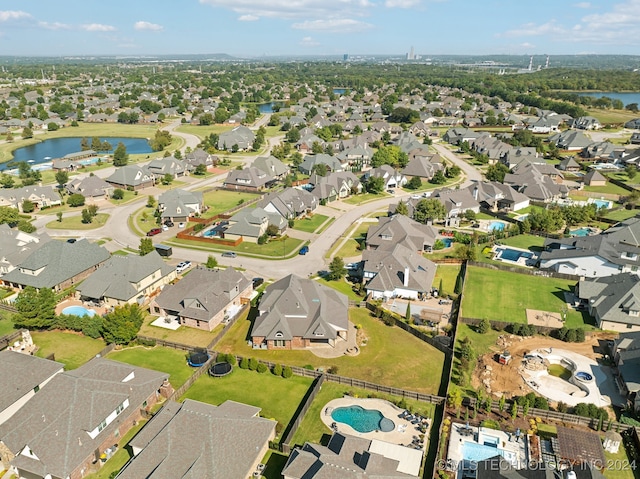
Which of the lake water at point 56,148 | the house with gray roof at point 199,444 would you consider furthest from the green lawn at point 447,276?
the lake water at point 56,148

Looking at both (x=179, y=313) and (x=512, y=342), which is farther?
(x=179, y=313)

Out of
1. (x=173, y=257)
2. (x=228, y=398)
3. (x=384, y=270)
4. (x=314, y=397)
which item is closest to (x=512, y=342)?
(x=384, y=270)

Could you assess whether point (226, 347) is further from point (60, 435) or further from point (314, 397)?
point (60, 435)

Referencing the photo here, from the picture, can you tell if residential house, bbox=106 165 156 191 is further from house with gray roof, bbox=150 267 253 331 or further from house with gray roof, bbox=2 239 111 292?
house with gray roof, bbox=150 267 253 331

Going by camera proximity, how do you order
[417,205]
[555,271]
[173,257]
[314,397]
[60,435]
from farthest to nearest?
[417,205]
[173,257]
[555,271]
[314,397]
[60,435]

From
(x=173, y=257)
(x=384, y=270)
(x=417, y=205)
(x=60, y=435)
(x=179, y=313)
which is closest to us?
(x=60, y=435)

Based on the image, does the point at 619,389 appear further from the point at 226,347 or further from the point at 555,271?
the point at 226,347

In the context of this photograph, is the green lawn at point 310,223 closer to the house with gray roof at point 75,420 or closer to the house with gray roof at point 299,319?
the house with gray roof at point 299,319
